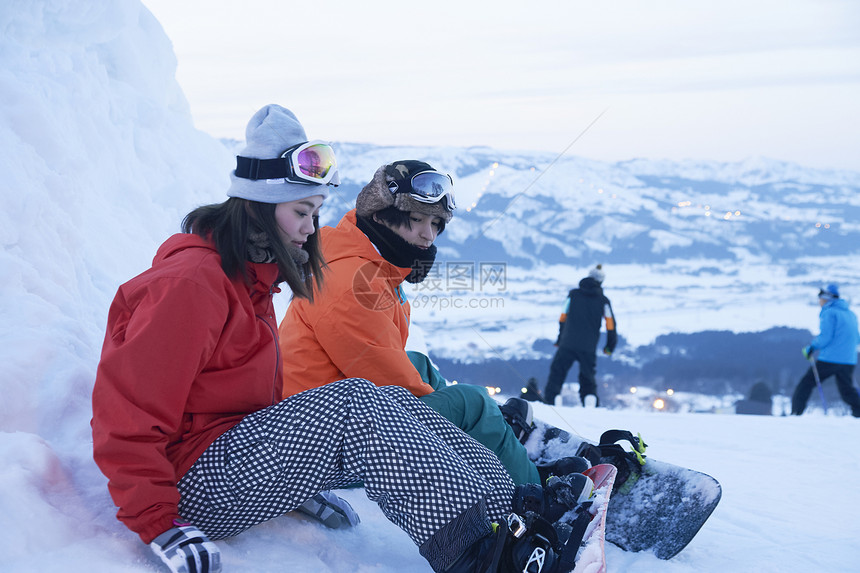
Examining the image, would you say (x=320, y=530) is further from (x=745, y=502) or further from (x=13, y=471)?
(x=745, y=502)

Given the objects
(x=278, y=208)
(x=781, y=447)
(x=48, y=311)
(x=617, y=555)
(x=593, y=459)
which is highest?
(x=278, y=208)

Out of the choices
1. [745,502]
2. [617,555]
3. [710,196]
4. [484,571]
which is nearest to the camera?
[484,571]

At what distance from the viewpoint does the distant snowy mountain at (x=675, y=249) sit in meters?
64.1

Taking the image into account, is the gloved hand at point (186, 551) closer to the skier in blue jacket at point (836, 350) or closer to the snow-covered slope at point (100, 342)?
the snow-covered slope at point (100, 342)

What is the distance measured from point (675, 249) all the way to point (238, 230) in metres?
96.0

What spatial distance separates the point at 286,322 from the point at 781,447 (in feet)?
11.9

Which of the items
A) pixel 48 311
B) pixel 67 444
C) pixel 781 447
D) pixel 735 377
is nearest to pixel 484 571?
pixel 67 444

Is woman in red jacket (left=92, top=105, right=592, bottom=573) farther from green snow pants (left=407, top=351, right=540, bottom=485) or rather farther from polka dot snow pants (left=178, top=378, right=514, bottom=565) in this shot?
green snow pants (left=407, top=351, right=540, bottom=485)

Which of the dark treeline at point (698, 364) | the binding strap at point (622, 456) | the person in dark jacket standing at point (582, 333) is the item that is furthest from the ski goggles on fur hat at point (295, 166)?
the dark treeline at point (698, 364)

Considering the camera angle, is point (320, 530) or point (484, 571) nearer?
point (484, 571)

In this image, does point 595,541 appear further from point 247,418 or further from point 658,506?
point 247,418

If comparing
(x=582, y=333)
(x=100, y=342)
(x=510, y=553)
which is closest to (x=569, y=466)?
(x=510, y=553)

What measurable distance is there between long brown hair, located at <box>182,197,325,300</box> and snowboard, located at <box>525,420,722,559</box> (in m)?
1.40

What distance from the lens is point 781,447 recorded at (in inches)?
171
